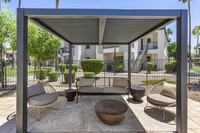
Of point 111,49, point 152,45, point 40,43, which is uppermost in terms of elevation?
point 152,45

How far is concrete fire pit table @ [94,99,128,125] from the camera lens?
3.54 meters

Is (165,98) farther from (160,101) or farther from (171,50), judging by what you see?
(171,50)

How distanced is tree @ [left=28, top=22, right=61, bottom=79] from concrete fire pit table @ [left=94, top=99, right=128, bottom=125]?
→ 634cm

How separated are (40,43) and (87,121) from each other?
6.55 m

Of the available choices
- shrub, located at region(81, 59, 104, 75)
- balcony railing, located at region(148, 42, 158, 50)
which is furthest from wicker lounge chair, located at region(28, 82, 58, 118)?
balcony railing, located at region(148, 42, 158, 50)

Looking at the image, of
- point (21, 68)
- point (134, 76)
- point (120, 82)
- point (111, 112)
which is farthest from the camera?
point (134, 76)

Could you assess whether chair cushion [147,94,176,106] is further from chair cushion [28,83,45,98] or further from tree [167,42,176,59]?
tree [167,42,176,59]

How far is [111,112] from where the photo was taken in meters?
3.62

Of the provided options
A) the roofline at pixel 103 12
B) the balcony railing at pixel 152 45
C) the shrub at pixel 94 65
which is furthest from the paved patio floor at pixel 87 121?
the balcony railing at pixel 152 45

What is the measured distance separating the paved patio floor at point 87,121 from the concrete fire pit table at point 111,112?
6.9 inches

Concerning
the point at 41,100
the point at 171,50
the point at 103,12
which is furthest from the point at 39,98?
the point at 171,50

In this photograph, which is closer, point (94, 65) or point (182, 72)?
point (182, 72)

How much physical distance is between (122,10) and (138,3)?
22.8 feet

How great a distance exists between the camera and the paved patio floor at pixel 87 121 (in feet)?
11.5
